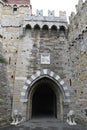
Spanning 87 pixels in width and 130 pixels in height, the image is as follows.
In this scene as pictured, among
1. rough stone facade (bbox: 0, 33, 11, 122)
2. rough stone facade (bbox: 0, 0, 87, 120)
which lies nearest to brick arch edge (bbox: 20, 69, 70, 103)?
rough stone facade (bbox: 0, 0, 87, 120)

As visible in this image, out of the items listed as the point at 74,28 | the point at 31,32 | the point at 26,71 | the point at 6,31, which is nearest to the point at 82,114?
the point at 26,71

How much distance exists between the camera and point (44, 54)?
37.2ft

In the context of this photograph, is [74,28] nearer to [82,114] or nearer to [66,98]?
[66,98]

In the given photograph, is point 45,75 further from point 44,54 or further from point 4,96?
point 4,96

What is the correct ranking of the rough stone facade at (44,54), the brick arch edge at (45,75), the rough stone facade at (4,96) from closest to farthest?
the rough stone facade at (4,96)
the rough stone facade at (44,54)
the brick arch edge at (45,75)

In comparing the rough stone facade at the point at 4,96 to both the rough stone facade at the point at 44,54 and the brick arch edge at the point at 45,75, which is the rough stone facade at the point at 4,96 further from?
the brick arch edge at the point at 45,75

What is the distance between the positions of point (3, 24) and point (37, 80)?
4.75 meters

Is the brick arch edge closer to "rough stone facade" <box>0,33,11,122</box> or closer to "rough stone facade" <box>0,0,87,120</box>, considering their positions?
"rough stone facade" <box>0,0,87,120</box>

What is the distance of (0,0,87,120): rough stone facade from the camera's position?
10.1 m

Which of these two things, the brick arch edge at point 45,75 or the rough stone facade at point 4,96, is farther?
the brick arch edge at point 45,75

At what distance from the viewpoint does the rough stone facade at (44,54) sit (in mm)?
10148

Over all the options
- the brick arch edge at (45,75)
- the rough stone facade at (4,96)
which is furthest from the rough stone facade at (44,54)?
the rough stone facade at (4,96)

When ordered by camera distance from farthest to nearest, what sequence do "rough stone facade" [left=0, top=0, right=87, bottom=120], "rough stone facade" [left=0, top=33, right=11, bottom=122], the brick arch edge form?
the brick arch edge → "rough stone facade" [left=0, top=0, right=87, bottom=120] → "rough stone facade" [left=0, top=33, right=11, bottom=122]

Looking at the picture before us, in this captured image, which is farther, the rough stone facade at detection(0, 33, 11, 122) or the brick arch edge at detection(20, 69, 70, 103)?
the brick arch edge at detection(20, 69, 70, 103)
